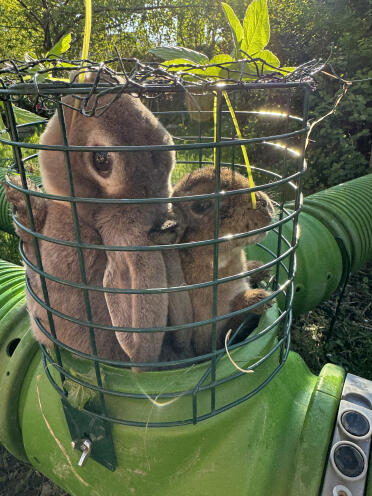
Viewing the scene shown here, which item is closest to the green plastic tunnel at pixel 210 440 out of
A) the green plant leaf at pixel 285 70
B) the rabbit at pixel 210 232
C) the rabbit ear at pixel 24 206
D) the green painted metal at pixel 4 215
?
the rabbit at pixel 210 232

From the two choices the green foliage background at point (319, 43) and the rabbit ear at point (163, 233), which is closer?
the rabbit ear at point (163, 233)

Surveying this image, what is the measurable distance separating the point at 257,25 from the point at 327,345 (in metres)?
2.18

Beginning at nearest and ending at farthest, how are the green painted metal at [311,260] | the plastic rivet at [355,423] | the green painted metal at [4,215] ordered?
the plastic rivet at [355,423] → the green painted metal at [311,260] → the green painted metal at [4,215]

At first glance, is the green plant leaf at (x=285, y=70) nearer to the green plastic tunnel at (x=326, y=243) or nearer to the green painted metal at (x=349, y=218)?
the green plastic tunnel at (x=326, y=243)

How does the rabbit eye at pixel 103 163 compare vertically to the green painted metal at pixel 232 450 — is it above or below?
above

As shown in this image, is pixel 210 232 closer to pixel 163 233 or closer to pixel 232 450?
pixel 163 233

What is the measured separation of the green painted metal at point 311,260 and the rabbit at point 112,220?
1146 millimetres

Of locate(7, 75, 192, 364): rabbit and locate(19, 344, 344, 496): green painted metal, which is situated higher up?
locate(7, 75, 192, 364): rabbit

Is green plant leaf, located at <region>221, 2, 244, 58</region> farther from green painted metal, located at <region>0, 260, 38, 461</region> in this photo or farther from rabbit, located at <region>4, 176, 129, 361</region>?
green painted metal, located at <region>0, 260, 38, 461</region>

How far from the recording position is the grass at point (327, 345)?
1.91 metres

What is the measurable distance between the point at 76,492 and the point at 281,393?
2.52 feet

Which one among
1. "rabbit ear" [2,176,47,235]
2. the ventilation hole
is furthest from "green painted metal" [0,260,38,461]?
"rabbit ear" [2,176,47,235]

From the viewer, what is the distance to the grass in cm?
191

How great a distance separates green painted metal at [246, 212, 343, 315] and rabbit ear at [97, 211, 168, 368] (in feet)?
3.83
